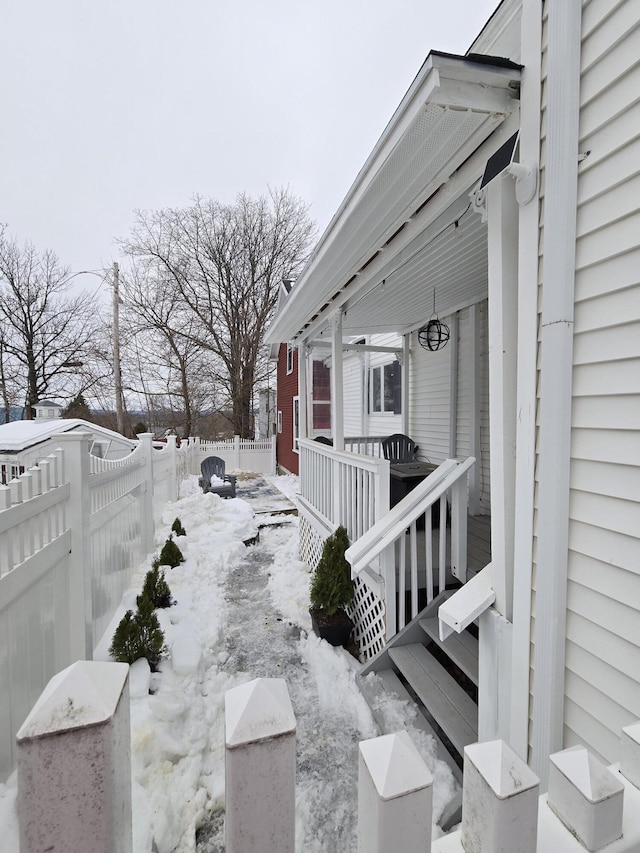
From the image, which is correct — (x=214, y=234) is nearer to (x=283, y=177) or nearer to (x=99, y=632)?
(x=283, y=177)

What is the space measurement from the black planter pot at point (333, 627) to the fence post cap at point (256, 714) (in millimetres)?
3282

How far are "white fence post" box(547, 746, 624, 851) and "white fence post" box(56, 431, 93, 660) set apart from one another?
8.79 feet

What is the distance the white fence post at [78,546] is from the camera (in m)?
2.55

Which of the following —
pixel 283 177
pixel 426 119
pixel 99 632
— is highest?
pixel 283 177

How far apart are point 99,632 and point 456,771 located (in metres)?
2.54

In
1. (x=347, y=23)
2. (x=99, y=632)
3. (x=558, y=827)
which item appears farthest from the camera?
(x=347, y=23)

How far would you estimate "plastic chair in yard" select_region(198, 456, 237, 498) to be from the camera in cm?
945

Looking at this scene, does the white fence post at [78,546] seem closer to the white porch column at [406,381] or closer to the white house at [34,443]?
the white house at [34,443]

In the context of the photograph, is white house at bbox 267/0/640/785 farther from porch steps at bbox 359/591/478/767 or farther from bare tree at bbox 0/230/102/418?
bare tree at bbox 0/230/102/418

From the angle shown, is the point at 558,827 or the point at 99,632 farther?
the point at 99,632

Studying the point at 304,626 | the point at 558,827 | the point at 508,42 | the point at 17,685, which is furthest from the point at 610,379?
the point at 304,626

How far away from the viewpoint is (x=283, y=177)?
61.3 ft

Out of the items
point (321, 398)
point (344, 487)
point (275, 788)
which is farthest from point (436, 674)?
point (321, 398)

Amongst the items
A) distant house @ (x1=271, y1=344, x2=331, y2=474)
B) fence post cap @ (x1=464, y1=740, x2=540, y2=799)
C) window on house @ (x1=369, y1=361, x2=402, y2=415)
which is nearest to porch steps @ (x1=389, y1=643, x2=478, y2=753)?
fence post cap @ (x1=464, y1=740, x2=540, y2=799)
